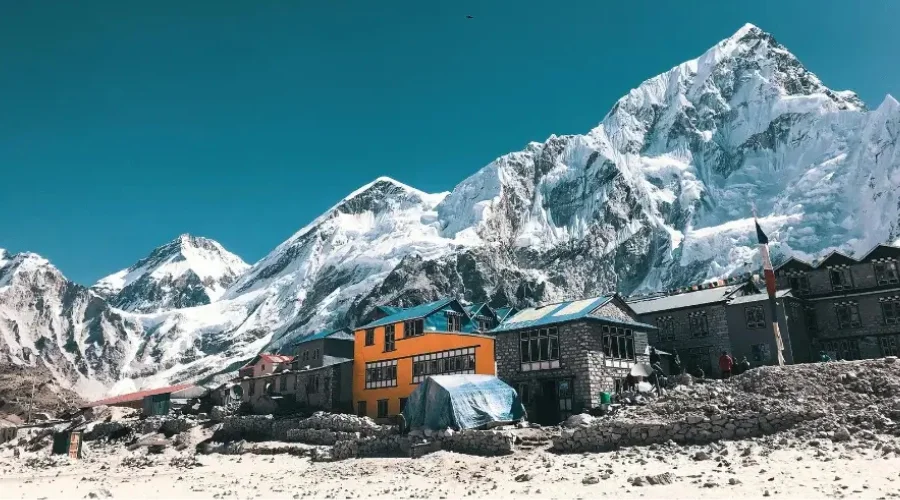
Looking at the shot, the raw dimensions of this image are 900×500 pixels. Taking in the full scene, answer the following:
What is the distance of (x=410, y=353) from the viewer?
49.0 meters

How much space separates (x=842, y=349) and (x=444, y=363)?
32865mm

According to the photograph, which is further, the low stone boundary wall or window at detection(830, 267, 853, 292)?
window at detection(830, 267, 853, 292)

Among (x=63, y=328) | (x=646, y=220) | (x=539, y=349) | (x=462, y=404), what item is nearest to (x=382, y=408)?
(x=539, y=349)

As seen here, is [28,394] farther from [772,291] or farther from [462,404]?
[772,291]

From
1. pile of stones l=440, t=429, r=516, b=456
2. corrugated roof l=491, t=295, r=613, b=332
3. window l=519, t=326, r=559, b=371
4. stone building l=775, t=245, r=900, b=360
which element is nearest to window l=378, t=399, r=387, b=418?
corrugated roof l=491, t=295, r=613, b=332

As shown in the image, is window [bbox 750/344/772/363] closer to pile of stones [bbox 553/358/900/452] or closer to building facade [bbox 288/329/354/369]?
pile of stones [bbox 553/358/900/452]

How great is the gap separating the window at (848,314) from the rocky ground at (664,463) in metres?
27.7

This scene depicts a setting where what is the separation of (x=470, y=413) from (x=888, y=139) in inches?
5886

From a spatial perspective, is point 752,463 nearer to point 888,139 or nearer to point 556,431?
point 556,431

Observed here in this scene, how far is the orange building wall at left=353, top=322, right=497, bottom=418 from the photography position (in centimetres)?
4369

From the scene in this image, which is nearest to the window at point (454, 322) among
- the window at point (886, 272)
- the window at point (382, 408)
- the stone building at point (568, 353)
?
the window at point (382, 408)

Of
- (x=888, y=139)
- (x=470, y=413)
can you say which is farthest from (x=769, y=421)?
(x=888, y=139)

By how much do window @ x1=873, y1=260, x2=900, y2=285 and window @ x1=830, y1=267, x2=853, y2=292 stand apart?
201 cm

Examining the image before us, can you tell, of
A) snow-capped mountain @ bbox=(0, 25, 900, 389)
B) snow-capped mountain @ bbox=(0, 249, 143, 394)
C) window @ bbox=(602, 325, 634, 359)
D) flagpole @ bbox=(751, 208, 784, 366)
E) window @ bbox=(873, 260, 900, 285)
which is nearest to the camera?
flagpole @ bbox=(751, 208, 784, 366)
